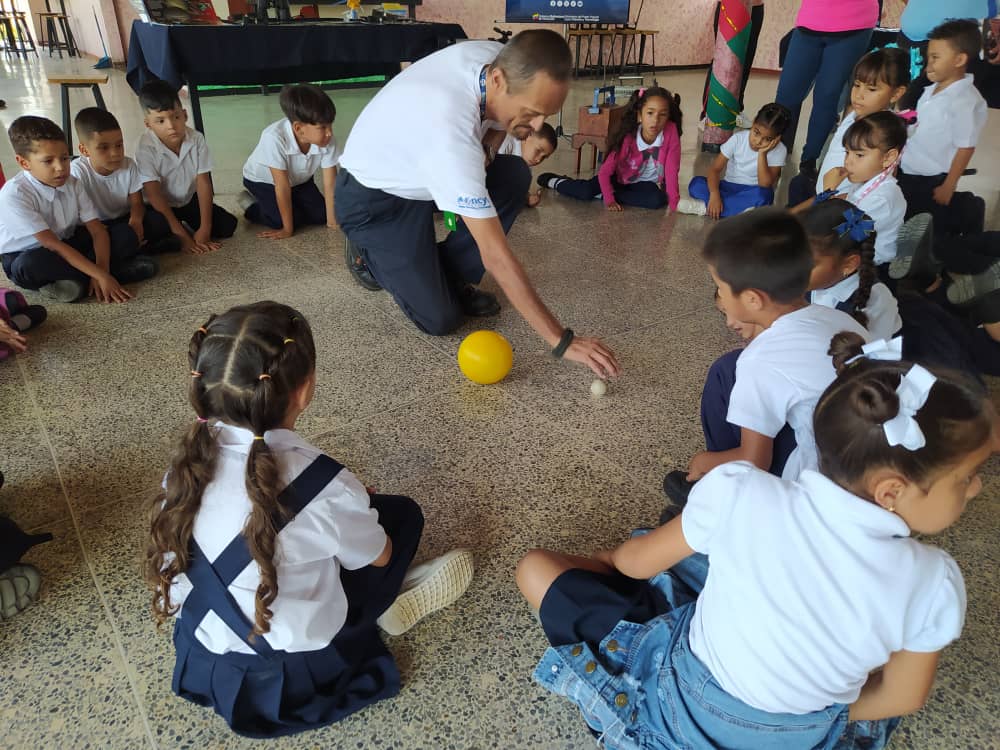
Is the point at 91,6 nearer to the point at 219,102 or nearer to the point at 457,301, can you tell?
the point at 219,102

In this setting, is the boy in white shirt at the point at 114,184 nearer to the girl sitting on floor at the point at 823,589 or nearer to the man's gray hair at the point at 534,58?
the man's gray hair at the point at 534,58

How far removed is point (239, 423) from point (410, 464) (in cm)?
87

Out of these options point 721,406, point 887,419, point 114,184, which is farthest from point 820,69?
point 887,419

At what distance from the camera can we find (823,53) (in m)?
4.25

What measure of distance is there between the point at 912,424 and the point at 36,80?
464 inches

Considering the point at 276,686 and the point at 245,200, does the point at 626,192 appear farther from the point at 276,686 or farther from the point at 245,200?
the point at 276,686

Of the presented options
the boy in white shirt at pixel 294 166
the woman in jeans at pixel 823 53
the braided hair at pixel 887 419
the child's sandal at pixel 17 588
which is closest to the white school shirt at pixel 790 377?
the braided hair at pixel 887 419

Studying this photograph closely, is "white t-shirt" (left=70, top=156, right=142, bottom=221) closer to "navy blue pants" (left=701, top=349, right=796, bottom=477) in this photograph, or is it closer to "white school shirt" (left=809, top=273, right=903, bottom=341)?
"navy blue pants" (left=701, top=349, right=796, bottom=477)

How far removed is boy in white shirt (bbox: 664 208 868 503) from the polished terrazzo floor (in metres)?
0.40

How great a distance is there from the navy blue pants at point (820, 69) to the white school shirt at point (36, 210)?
13.2 ft

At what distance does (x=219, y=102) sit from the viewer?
8055 millimetres

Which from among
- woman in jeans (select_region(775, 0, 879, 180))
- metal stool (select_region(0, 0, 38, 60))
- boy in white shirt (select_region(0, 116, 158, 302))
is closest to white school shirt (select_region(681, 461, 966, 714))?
boy in white shirt (select_region(0, 116, 158, 302))

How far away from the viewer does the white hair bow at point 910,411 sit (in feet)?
2.54

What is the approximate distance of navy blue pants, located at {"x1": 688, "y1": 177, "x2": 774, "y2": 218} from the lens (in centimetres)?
412
